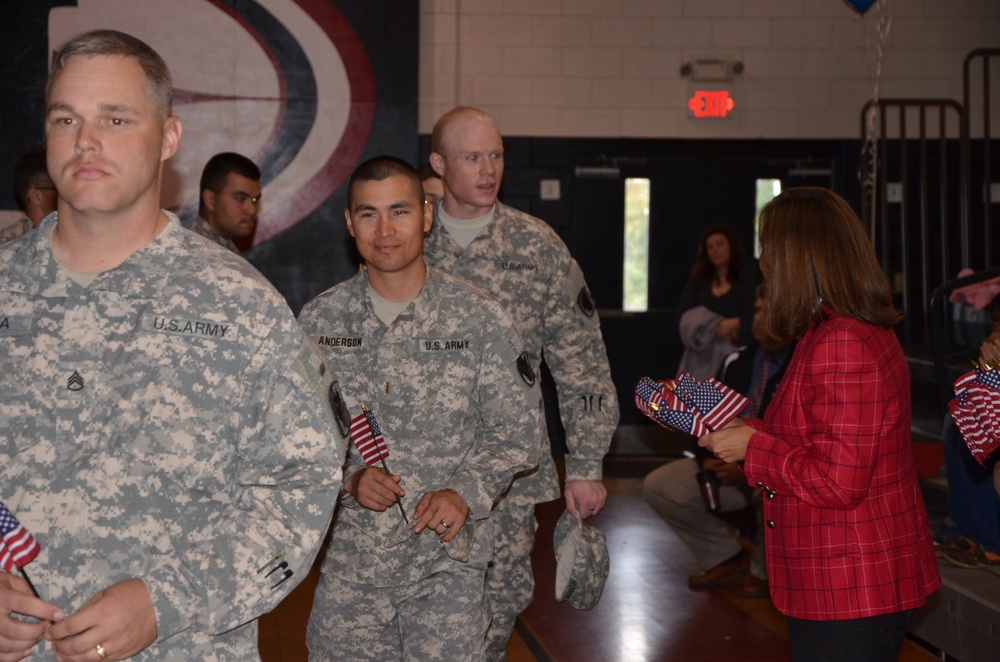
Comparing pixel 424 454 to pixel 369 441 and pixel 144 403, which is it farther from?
pixel 144 403

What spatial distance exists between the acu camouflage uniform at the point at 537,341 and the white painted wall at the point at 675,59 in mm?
5020

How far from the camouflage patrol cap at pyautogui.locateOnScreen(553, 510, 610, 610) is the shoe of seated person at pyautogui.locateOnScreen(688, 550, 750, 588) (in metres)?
2.43

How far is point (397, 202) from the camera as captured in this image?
3.10 m

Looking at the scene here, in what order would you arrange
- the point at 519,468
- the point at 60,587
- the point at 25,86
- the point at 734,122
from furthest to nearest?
1. the point at 734,122
2. the point at 25,86
3. the point at 519,468
4. the point at 60,587

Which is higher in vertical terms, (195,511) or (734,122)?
(734,122)

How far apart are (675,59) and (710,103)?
438mm

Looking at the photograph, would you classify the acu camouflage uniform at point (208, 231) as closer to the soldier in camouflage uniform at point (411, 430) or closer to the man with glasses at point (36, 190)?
the man with glasses at point (36, 190)

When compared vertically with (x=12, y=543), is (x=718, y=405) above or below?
above

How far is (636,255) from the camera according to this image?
9234 millimetres

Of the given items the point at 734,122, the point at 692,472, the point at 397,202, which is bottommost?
the point at 692,472

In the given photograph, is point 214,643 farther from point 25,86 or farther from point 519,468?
point 25,86

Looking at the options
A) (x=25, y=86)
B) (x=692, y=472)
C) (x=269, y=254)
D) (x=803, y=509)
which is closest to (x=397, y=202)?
(x=803, y=509)

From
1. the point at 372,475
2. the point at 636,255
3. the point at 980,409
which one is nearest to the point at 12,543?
the point at 372,475

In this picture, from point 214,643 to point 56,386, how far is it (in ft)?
1.49
